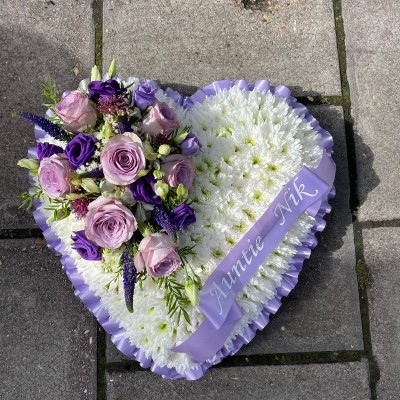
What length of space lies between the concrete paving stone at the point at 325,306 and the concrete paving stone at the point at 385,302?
57 millimetres

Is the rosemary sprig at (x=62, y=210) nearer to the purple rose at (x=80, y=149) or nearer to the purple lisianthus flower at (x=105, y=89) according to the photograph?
the purple rose at (x=80, y=149)

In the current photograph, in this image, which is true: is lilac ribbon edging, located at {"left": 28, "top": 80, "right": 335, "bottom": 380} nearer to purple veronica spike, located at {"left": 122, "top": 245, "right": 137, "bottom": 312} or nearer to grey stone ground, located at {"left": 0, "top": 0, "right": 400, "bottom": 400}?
grey stone ground, located at {"left": 0, "top": 0, "right": 400, "bottom": 400}

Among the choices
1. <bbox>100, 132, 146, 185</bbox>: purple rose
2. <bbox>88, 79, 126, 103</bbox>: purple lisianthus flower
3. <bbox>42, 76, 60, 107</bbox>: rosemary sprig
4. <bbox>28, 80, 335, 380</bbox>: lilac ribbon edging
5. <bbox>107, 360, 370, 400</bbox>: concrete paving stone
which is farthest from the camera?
<bbox>107, 360, 370, 400</bbox>: concrete paving stone

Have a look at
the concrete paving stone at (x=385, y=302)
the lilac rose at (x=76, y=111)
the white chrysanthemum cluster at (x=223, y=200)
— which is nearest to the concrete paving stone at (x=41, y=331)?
the white chrysanthemum cluster at (x=223, y=200)

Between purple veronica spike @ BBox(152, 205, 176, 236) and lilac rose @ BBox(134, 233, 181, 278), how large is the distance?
0.03m

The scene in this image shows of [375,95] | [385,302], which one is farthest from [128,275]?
[375,95]

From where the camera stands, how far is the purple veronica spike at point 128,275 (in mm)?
1459

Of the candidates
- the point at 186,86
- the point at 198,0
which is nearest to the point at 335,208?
the point at 186,86

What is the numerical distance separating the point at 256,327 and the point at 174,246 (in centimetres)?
56

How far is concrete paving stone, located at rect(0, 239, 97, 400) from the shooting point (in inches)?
77.4

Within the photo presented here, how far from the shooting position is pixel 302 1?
213 cm

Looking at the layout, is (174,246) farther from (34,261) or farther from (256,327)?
(34,261)

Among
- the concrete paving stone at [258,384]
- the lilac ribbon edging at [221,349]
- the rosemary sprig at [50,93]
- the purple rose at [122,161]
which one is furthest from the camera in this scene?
the concrete paving stone at [258,384]

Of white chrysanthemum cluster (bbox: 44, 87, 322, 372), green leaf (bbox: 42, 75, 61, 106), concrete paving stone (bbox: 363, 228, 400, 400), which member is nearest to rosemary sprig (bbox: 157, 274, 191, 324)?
white chrysanthemum cluster (bbox: 44, 87, 322, 372)
